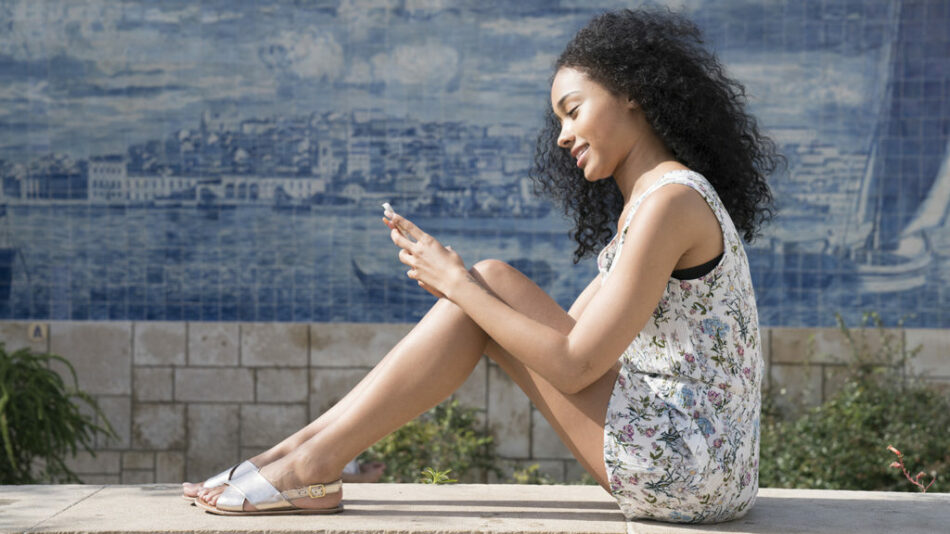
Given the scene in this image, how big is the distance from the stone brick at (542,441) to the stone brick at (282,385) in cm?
120

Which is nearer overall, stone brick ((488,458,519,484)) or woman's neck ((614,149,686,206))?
woman's neck ((614,149,686,206))

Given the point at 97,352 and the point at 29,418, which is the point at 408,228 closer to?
the point at 29,418

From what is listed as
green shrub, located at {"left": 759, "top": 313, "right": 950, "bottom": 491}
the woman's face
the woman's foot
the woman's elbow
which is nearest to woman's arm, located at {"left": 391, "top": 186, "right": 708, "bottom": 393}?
the woman's elbow

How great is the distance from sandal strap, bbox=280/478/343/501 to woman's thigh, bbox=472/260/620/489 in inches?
19.8

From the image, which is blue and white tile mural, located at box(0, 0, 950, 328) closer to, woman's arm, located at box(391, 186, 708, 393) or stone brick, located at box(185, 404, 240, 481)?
stone brick, located at box(185, 404, 240, 481)

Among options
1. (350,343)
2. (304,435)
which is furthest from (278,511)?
(350,343)

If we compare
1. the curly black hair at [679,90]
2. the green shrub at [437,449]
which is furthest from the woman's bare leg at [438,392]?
the green shrub at [437,449]

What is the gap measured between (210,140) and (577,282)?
2066 millimetres

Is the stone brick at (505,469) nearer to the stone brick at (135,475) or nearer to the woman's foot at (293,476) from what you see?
the stone brick at (135,475)

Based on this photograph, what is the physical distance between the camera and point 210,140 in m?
5.67

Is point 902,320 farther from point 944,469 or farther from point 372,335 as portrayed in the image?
point 372,335

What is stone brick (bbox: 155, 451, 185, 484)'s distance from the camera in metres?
5.61

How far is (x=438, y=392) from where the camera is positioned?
2436 mm

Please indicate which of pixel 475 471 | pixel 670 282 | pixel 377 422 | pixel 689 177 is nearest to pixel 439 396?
pixel 377 422
